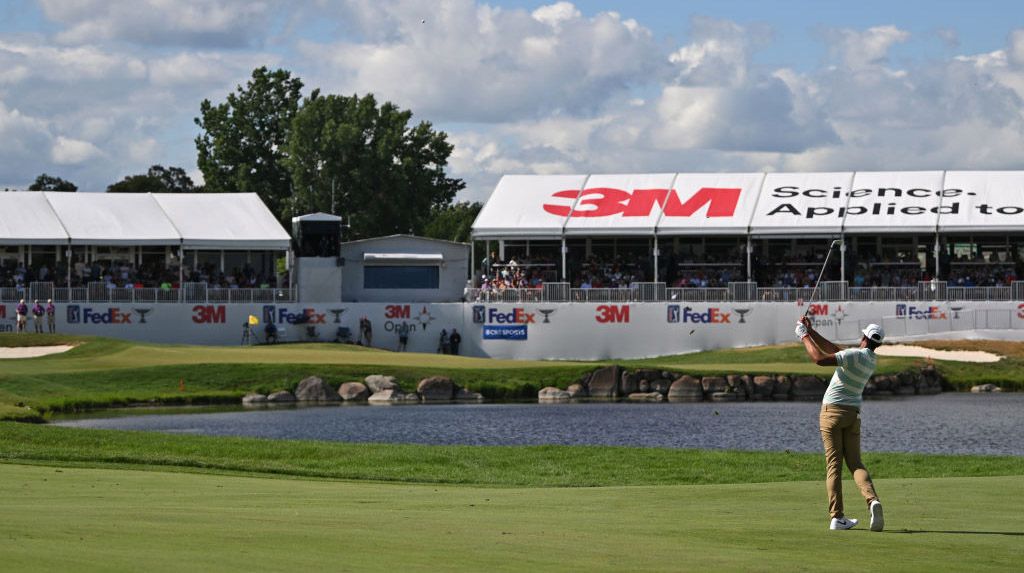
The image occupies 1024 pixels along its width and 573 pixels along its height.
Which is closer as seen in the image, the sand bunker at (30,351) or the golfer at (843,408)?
the golfer at (843,408)

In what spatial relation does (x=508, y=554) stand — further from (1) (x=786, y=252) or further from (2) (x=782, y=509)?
(1) (x=786, y=252)

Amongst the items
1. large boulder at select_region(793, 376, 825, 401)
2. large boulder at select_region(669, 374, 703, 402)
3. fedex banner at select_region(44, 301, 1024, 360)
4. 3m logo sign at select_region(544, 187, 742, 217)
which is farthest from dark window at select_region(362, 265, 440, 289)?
large boulder at select_region(793, 376, 825, 401)

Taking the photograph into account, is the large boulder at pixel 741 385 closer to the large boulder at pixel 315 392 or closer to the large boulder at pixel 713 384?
the large boulder at pixel 713 384

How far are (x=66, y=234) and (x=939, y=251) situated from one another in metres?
37.1

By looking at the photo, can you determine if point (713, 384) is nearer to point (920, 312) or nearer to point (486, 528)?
point (920, 312)

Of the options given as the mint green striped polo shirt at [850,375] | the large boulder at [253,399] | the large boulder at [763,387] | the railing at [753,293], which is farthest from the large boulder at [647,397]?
the mint green striped polo shirt at [850,375]

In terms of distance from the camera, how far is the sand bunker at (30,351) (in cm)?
5388

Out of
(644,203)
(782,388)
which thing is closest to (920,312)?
(644,203)

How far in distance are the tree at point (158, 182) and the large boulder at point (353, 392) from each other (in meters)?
79.5

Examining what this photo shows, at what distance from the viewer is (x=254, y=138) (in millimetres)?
99750

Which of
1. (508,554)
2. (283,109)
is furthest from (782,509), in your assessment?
(283,109)

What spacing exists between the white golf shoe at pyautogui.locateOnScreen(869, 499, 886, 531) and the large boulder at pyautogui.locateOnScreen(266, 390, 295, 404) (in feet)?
108

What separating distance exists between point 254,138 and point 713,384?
58.6m

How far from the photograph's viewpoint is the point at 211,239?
65.2 m
